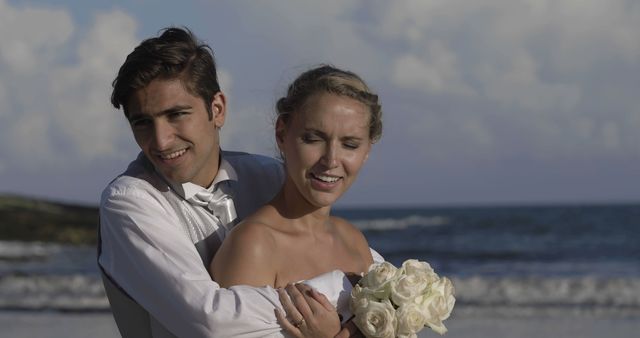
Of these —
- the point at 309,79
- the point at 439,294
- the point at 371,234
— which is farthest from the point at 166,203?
the point at 371,234

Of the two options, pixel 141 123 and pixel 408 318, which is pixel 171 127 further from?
pixel 408 318

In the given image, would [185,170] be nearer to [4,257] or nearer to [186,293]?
[186,293]

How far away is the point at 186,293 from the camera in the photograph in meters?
3.33

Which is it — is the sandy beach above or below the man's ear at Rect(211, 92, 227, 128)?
below

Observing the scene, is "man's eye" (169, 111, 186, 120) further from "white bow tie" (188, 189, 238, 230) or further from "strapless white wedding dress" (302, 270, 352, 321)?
"strapless white wedding dress" (302, 270, 352, 321)

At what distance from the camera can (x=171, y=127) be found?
143 inches

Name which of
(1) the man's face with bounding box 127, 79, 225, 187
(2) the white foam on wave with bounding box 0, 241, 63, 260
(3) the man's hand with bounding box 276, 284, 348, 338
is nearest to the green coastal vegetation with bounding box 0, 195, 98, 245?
(2) the white foam on wave with bounding box 0, 241, 63, 260

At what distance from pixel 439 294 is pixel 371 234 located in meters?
34.2

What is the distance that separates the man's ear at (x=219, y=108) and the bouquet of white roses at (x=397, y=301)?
2.74 ft

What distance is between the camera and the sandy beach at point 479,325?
1103cm

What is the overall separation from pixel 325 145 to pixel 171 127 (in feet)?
1.81

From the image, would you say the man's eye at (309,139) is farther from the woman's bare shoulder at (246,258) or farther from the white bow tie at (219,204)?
the white bow tie at (219,204)

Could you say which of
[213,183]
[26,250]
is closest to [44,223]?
[26,250]

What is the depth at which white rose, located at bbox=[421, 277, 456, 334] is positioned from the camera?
349 cm
